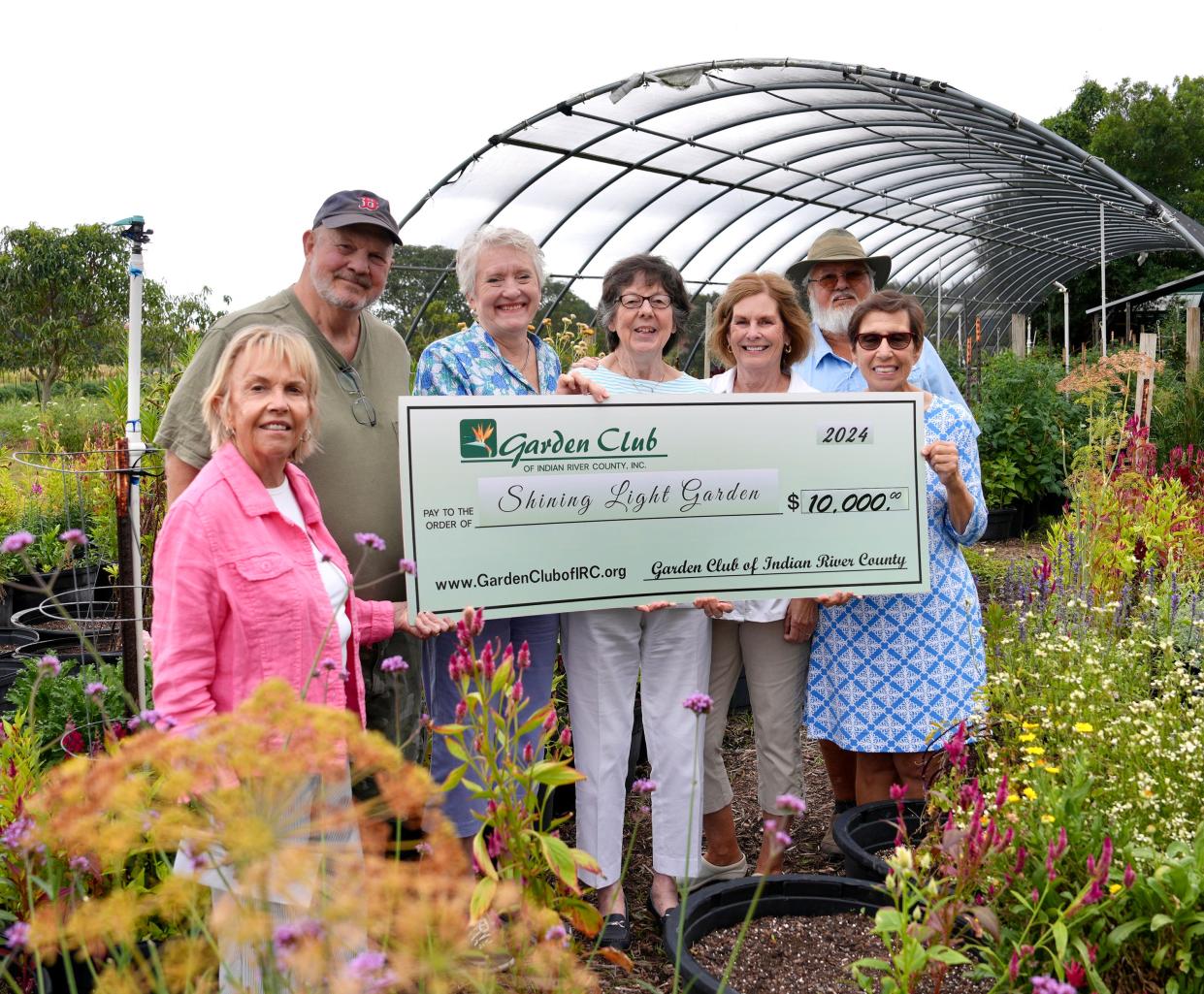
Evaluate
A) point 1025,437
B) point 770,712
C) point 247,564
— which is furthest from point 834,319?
point 1025,437

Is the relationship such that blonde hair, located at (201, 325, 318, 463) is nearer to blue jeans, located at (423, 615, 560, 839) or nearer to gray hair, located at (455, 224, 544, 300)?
gray hair, located at (455, 224, 544, 300)

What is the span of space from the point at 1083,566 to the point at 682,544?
2.74 meters

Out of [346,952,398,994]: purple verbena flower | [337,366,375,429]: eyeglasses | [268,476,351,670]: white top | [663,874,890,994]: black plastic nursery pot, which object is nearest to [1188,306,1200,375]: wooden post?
[663,874,890,994]: black plastic nursery pot

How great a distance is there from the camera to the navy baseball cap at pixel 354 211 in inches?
116

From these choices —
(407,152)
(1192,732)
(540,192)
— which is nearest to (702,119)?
(540,192)

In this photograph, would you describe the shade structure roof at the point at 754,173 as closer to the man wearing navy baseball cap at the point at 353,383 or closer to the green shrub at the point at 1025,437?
the green shrub at the point at 1025,437

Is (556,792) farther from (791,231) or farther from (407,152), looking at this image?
(791,231)

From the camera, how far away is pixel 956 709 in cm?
330

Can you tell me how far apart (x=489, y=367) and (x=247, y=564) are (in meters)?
1.24

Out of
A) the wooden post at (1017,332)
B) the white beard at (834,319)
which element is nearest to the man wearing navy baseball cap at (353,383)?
the white beard at (834,319)

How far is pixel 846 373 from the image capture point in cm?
425

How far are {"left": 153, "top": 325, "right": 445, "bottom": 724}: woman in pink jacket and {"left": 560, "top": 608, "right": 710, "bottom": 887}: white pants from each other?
3.16 ft

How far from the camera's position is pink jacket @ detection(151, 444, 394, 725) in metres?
2.16

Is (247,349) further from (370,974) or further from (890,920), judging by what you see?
(890,920)
